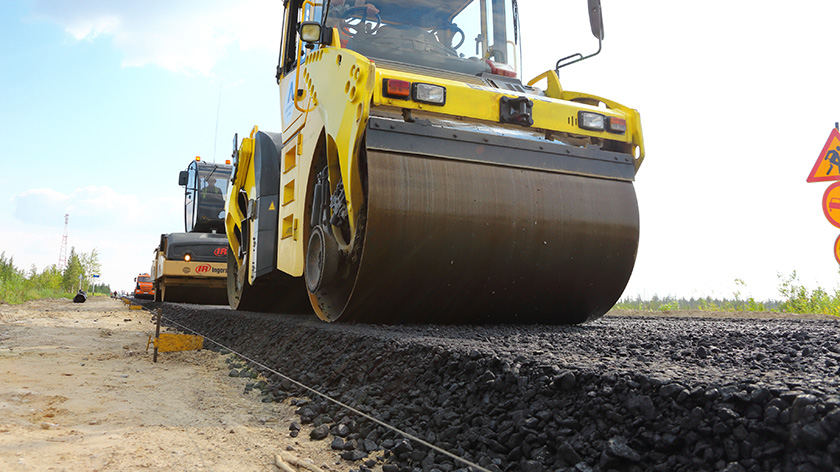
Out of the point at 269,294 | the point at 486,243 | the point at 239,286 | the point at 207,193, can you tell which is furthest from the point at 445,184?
the point at 207,193

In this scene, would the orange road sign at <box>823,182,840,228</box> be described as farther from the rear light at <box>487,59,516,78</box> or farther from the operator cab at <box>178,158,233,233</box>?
the operator cab at <box>178,158,233,233</box>

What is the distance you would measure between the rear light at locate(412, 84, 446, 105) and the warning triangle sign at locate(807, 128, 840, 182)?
6.25 meters

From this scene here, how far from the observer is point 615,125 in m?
4.87

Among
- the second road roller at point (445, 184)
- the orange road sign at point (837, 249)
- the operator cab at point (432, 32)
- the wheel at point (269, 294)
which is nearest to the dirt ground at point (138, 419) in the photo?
the second road roller at point (445, 184)

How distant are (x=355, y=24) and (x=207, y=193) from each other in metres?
9.55

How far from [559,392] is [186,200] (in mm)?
14156

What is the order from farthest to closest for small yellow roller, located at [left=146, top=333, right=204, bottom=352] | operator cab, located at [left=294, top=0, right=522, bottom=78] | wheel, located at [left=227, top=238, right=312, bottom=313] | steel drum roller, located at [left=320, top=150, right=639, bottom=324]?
1. wheel, located at [left=227, top=238, right=312, bottom=313]
2. small yellow roller, located at [left=146, top=333, right=204, bottom=352]
3. operator cab, located at [left=294, top=0, right=522, bottom=78]
4. steel drum roller, located at [left=320, top=150, right=639, bottom=324]

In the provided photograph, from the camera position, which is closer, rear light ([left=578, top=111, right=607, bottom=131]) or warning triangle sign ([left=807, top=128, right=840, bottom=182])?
rear light ([left=578, top=111, right=607, bottom=131])

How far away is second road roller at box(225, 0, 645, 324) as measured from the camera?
417cm

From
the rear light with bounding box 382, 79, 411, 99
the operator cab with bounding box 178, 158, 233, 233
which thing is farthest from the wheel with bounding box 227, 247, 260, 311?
the operator cab with bounding box 178, 158, 233, 233

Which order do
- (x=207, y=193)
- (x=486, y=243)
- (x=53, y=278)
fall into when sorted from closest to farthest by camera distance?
(x=486, y=243)
(x=207, y=193)
(x=53, y=278)

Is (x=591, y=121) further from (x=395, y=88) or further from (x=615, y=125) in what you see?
(x=395, y=88)

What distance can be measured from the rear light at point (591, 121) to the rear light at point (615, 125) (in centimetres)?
4

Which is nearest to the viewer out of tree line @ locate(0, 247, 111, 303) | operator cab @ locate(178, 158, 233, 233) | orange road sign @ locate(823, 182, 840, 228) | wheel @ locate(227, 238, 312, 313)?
wheel @ locate(227, 238, 312, 313)
